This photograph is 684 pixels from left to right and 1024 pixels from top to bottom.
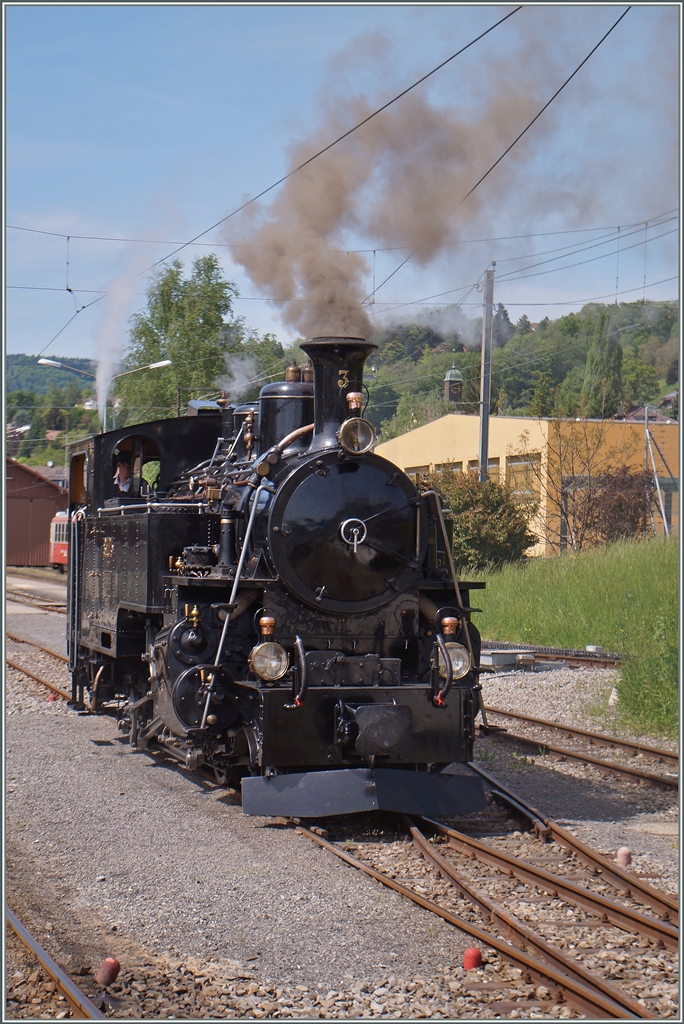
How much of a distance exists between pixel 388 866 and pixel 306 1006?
1973 millimetres

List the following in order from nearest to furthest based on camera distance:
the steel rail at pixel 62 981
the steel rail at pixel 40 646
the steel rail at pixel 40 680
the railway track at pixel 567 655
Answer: the steel rail at pixel 62 981, the steel rail at pixel 40 680, the railway track at pixel 567 655, the steel rail at pixel 40 646

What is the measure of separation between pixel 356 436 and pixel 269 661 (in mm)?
1644

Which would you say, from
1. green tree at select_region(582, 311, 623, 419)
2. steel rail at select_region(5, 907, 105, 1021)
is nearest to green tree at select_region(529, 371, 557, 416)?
green tree at select_region(582, 311, 623, 419)

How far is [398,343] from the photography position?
2410 inches

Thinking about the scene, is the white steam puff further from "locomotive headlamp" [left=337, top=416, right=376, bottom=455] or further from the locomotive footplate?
the locomotive footplate

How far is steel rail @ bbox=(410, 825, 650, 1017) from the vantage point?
4.02 meters

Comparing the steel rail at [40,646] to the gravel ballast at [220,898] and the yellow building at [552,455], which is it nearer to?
the gravel ballast at [220,898]

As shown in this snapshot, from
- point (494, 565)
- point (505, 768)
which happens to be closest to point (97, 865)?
point (505, 768)

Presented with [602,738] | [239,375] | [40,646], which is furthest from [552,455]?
[602,738]

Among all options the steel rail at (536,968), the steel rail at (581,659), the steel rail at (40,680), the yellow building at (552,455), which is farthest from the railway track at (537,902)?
the yellow building at (552,455)

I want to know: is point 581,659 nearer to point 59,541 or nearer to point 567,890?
point 567,890

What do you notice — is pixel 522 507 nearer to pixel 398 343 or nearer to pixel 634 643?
pixel 634 643

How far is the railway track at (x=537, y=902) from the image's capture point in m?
4.21

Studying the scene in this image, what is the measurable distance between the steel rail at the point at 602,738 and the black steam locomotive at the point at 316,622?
98.7 inches
